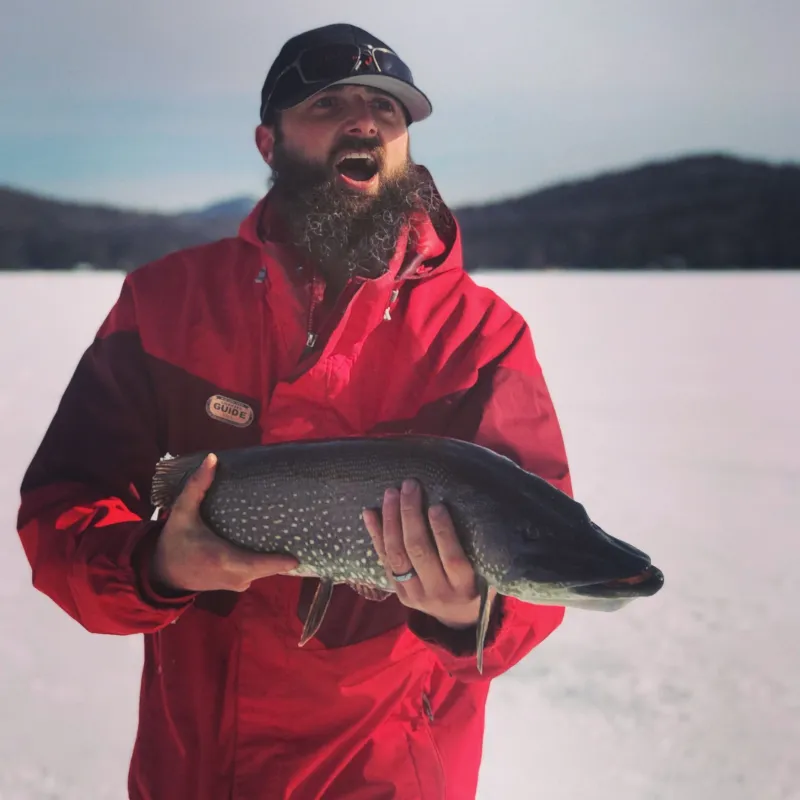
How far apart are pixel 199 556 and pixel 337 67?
51.7 inches

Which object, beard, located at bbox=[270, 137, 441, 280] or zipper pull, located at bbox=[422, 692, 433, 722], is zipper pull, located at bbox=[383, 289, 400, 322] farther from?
zipper pull, located at bbox=[422, 692, 433, 722]

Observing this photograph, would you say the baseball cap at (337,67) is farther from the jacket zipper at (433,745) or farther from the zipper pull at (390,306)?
the jacket zipper at (433,745)

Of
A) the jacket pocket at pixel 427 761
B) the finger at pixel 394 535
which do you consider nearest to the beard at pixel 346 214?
the finger at pixel 394 535

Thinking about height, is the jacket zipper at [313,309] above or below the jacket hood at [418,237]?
below

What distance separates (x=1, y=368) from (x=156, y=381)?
26.3ft

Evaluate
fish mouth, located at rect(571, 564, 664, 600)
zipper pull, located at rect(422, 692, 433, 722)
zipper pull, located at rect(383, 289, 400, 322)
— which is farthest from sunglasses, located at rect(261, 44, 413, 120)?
zipper pull, located at rect(422, 692, 433, 722)

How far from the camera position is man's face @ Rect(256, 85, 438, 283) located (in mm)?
2061

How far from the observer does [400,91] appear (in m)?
2.11

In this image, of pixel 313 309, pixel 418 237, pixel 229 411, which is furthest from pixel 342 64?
pixel 229 411

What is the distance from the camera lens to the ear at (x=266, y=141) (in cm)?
232

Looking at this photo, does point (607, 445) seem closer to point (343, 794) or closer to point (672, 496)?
point (672, 496)

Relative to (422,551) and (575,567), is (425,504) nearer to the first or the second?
(422,551)

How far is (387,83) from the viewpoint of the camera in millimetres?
2070

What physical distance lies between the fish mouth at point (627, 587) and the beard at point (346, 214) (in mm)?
1026
